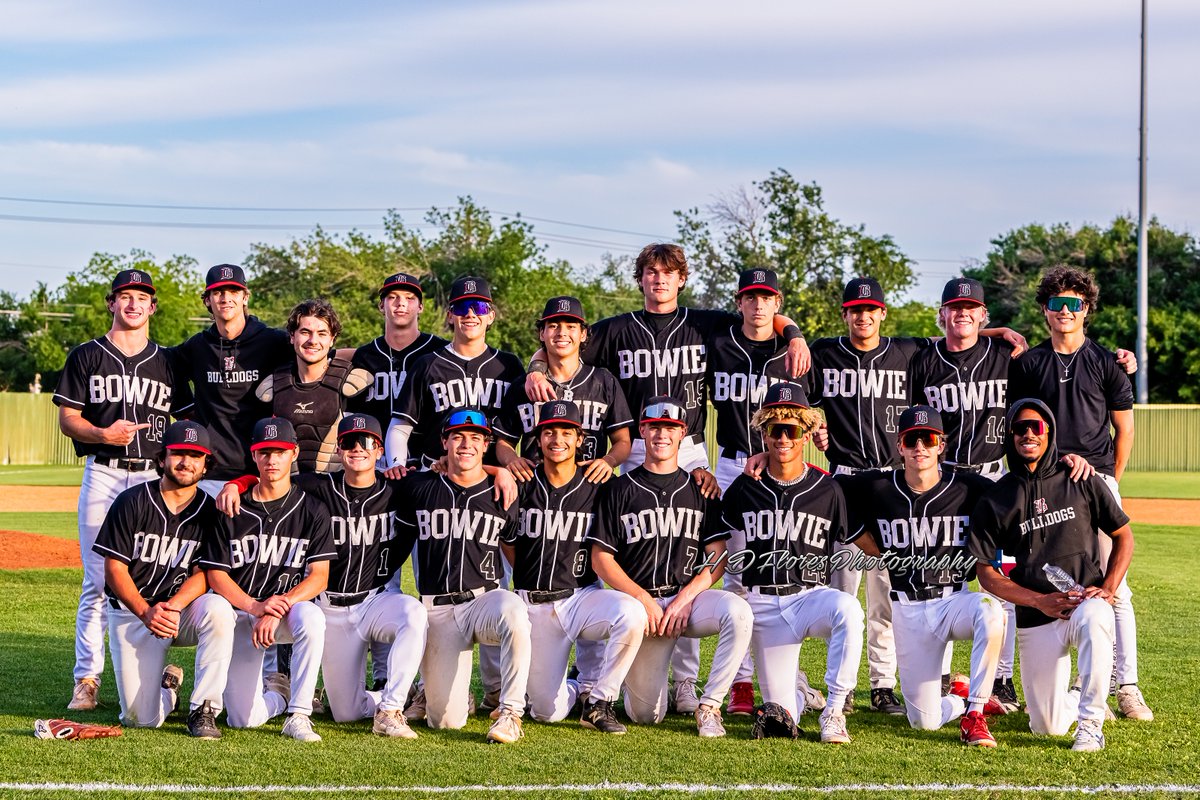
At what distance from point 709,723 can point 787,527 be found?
958 mm

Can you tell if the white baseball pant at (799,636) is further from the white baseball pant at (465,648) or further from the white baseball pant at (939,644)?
the white baseball pant at (465,648)

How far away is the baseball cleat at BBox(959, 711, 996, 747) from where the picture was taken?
5492mm

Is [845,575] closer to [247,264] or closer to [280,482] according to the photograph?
[280,482]

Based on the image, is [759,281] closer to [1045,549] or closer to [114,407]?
[1045,549]

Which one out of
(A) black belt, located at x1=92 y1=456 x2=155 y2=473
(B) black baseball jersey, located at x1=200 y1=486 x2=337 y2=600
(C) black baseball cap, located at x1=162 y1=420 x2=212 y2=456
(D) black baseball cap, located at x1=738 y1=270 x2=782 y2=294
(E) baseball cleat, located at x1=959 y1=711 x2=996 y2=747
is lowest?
(E) baseball cleat, located at x1=959 y1=711 x2=996 y2=747

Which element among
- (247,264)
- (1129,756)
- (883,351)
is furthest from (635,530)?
(247,264)

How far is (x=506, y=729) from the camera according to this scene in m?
5.57

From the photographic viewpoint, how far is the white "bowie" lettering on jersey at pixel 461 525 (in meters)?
6.00

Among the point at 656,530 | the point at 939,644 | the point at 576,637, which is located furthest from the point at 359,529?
the point at 939,644

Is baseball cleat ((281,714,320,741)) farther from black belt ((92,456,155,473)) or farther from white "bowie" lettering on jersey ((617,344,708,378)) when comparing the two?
white "bowie" lettering on jersey ((617,344,708,378))

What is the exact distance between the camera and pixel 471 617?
19.3 ft

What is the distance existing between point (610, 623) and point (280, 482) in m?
1.65

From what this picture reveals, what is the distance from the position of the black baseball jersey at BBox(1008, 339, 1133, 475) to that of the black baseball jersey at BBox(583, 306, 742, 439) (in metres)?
Answer: 1.54

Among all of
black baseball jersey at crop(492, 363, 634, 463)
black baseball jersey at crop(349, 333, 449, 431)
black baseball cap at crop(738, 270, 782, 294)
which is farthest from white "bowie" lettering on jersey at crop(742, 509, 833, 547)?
black baseball jersey at crop(349, 333, 449, 431)
